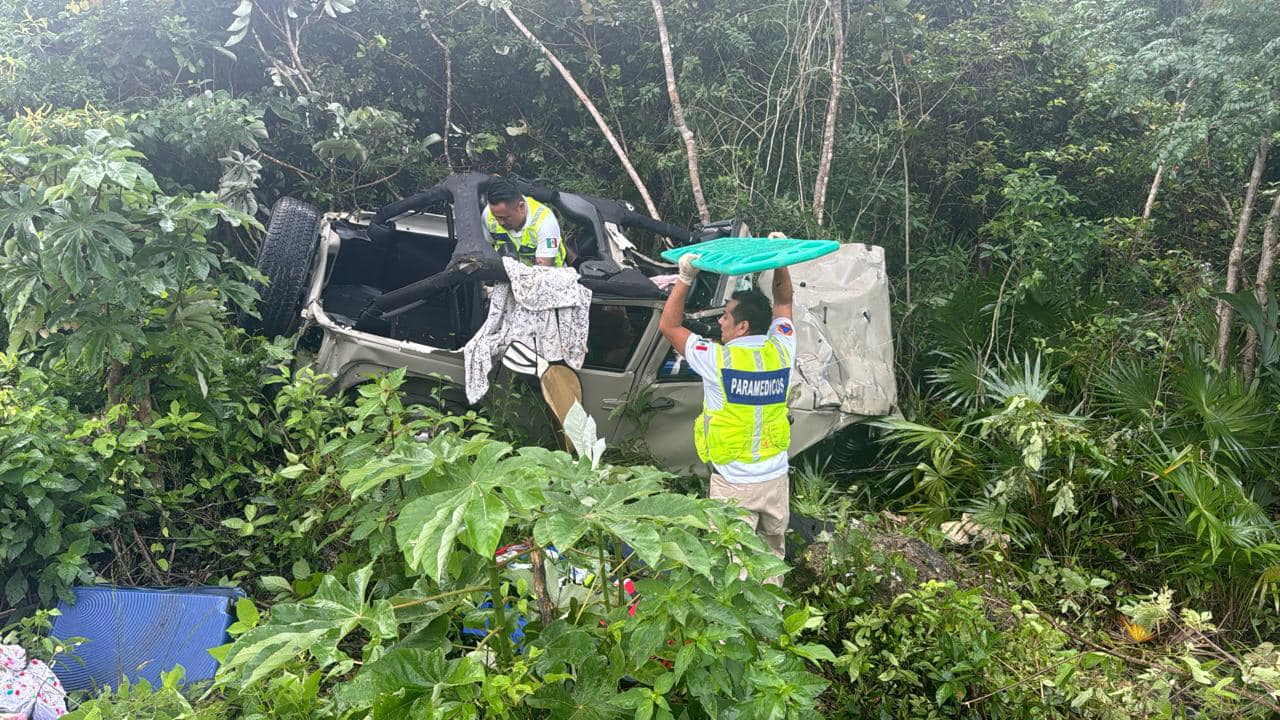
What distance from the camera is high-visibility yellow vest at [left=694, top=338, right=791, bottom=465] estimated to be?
3.73 m

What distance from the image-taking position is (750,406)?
376 cm

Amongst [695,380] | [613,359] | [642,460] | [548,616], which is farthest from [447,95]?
[548,616]

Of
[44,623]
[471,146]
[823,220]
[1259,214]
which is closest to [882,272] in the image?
[823,220]

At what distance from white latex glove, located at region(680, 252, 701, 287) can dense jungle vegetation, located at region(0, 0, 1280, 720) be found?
865mm

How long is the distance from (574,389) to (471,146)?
3469 millimetres

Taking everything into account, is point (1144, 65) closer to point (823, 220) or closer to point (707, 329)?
point (823, 220)

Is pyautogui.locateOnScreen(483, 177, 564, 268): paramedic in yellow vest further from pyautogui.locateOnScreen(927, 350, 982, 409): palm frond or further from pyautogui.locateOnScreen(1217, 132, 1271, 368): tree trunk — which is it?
pyautogui.locateOnScreen(1217, 132, 1271, 368): tree trunk

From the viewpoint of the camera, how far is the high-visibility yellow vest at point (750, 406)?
3732mm

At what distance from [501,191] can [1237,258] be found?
4.33m

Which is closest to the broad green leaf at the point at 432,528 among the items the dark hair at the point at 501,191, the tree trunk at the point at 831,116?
the dark hair at the point at 501,191

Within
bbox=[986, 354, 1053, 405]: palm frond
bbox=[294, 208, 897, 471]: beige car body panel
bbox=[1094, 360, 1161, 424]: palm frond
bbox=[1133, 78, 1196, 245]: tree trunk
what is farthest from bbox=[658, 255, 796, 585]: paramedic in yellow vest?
bbox=[1133, 78, 1196, 245]: tree trunk

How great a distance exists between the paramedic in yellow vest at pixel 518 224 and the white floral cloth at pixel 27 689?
113 inches

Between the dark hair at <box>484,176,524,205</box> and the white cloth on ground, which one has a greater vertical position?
the dark hair at <box>484,176,524,205</box>

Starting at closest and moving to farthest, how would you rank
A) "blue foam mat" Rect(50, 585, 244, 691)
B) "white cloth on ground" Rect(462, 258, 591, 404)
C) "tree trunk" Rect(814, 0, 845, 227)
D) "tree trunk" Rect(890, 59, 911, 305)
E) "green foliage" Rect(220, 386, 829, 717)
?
"green foliage" Rect(220, 386, 829, 717) < "blue foam mat" Rect(50, 585, 244, 691) < "white cloth on ground" Rect(462, 258, 591, 404) < "tree trunk" Rect(814, 0, 845, 227) < "tree trunk" Rect(890, 59, 911, 305)
